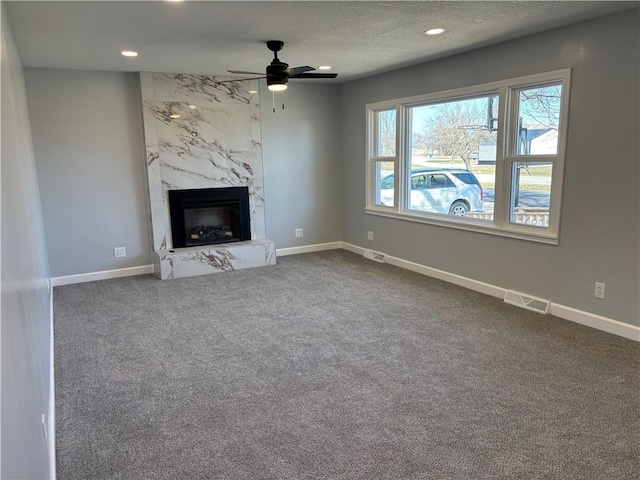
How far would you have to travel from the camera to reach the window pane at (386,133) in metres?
5.80

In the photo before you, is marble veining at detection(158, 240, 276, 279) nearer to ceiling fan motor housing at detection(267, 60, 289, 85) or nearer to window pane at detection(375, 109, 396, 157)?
window pane at detection(375, 109, 396, 157)

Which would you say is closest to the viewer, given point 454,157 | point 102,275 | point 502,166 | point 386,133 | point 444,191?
point 502,166

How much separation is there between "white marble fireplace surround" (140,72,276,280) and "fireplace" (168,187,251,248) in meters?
0.08

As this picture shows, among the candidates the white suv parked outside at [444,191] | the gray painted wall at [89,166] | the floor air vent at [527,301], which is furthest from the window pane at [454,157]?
the gray painted wall at [89,166]

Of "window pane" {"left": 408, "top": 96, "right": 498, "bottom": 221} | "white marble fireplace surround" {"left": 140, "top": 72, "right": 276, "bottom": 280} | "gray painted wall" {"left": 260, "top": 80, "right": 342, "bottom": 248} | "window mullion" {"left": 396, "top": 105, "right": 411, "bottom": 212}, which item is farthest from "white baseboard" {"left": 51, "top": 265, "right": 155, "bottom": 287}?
"window pane" {"left": 408, "top": 96, "right": 498, "bottom": 221}

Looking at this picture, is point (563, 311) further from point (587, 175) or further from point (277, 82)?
point (277, 82)

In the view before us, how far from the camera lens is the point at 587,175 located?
143 inches

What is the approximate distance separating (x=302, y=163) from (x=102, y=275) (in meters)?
3.03

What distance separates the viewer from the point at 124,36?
3.61 meters

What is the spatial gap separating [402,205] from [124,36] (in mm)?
3599

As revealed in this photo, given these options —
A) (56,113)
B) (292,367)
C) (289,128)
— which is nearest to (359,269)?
(289,128)

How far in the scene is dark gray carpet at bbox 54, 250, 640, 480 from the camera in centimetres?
220

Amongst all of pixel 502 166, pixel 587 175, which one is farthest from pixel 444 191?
pixel 587 175

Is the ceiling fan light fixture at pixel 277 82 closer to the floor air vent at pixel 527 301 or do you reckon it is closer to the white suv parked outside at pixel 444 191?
the white suv parked outside at pixel 444 191
